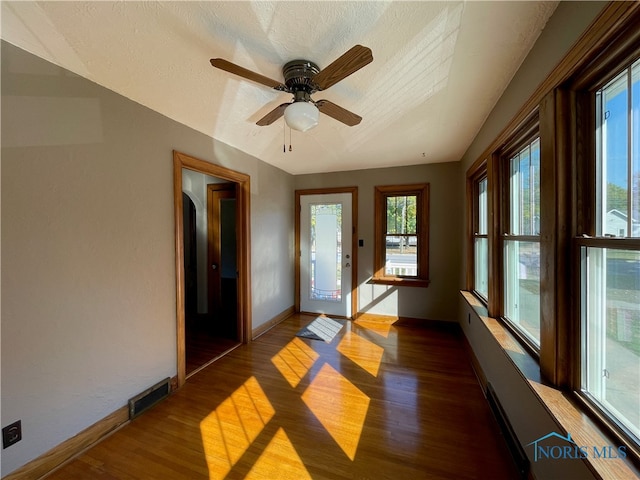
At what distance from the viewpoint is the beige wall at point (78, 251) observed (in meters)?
1.45

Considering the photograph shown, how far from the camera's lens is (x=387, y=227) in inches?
168

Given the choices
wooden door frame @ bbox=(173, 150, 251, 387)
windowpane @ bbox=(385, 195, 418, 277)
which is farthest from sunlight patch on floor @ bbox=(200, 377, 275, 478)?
windowpane @ bbox=(385, 195, 418, 277)

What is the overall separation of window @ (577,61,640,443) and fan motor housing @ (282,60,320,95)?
136cm

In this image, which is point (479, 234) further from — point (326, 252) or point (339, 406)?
point (339, 406)

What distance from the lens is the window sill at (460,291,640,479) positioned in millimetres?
848

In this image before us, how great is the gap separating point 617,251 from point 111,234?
2.78 m

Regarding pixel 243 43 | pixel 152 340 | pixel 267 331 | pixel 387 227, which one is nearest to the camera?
pixel 243 43

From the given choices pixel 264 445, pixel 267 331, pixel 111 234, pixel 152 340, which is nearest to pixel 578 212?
pixel 264 445

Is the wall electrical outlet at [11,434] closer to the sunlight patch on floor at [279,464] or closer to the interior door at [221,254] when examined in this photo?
the sunlight patch on floor at [279,464]

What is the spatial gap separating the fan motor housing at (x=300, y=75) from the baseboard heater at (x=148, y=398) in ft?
8.32

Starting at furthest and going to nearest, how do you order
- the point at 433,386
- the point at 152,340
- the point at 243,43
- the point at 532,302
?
the point at 433,386
the point at 152,340
the point at 532,302
the point at 243,43

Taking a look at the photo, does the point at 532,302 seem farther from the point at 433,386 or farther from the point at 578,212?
the point at 433,386

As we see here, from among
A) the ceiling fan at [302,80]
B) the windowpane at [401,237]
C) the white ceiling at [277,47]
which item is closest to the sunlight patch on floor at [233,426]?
the ceiling fan at [302,80]

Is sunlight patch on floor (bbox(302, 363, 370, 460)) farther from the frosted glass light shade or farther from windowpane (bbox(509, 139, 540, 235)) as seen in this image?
the frosted glass light shade
